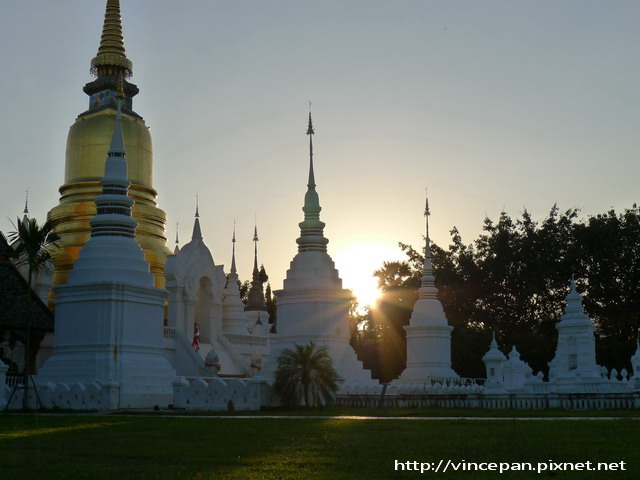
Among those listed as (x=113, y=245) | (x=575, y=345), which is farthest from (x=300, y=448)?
(x=575, y=345)

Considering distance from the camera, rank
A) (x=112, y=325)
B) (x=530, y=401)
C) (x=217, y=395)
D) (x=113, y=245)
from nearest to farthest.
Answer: (x=530, y=401) → (x=217, y=395) → (x=112, y=325) → (x=113, y=245)

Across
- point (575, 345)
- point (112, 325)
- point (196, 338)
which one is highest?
point (112, 325)

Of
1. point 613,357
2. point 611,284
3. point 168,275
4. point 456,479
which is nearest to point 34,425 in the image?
point 456,479

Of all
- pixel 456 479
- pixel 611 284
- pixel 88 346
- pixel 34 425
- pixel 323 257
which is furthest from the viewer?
pixel 611 284

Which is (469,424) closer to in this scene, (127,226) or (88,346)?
(88,346)

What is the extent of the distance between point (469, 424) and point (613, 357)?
133ft

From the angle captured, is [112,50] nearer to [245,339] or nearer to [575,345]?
[245,339]

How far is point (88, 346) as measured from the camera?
1293 inches

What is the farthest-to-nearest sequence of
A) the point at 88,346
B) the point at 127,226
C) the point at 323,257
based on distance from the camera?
the point at 323,257, the point at 127,226, the point at 88,346

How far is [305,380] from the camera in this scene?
105ft

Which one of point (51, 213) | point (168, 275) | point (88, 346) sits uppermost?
point (51, 213)

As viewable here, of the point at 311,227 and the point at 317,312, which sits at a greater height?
the point at 311,227

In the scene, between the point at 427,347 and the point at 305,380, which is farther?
the point at 427,347

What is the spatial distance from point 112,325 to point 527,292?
37155 millimetres
